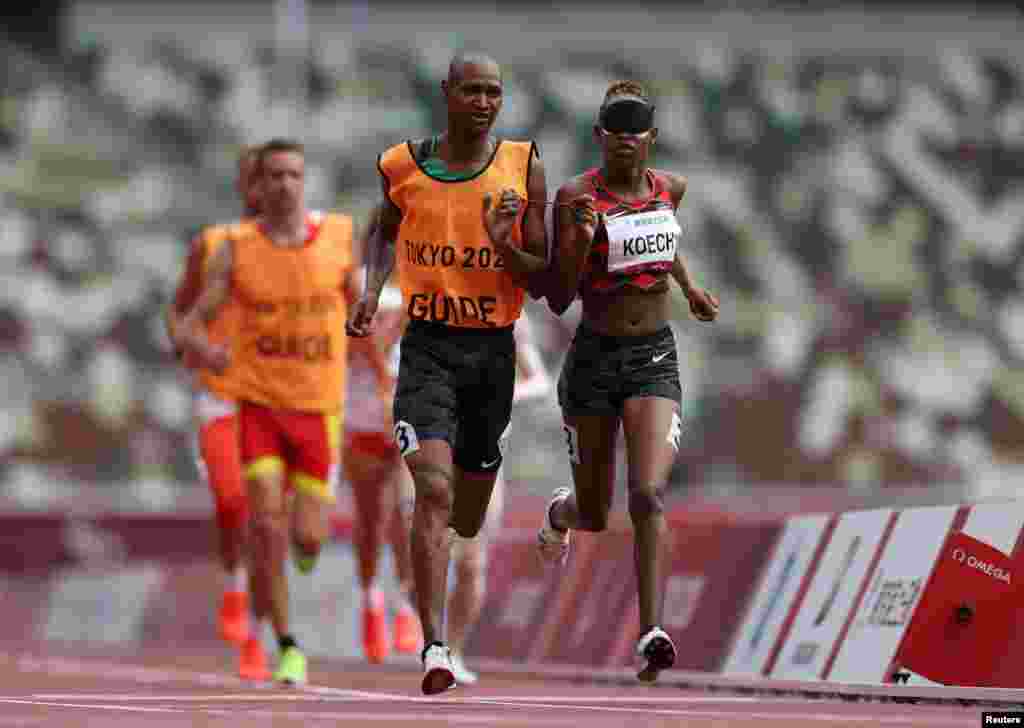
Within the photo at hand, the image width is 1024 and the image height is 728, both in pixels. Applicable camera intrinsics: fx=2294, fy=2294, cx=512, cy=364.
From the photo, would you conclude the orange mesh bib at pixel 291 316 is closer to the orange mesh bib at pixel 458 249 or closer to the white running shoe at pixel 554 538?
the white running shoe at pixel 554 538

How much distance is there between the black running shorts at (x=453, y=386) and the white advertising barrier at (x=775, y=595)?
→ 2353 millimetres

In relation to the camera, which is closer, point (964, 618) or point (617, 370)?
point (964, 618)

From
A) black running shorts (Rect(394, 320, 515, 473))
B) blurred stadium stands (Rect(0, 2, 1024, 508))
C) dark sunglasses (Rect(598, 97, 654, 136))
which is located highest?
dark sunglasses (Rect(598, 97, 654, 136))

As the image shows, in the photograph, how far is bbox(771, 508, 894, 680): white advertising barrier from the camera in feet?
35.5

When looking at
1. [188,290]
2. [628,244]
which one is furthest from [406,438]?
[188,290]

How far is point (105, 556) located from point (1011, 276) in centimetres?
1847

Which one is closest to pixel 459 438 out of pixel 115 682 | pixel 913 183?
pixel 115 682

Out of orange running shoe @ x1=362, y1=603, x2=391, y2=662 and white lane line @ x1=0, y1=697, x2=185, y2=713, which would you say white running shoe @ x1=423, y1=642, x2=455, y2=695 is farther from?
orange running shoe @ x1=362, y1=603, x2=391, y2=662

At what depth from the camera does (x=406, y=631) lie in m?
15.4

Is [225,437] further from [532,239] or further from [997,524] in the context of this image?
[997,524]

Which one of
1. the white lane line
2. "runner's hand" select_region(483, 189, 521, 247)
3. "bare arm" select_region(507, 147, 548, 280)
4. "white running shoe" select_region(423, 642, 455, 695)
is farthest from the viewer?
"bare arm" select_region(507, 147, 548, 280)

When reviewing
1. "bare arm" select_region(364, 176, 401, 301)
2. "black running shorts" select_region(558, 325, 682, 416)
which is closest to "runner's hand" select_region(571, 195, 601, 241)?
"black running shorts" select_region(558, 325, 682, 416)

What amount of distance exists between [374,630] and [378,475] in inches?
40.5

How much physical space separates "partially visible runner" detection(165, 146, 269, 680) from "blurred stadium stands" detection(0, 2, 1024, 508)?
51.6 ft
